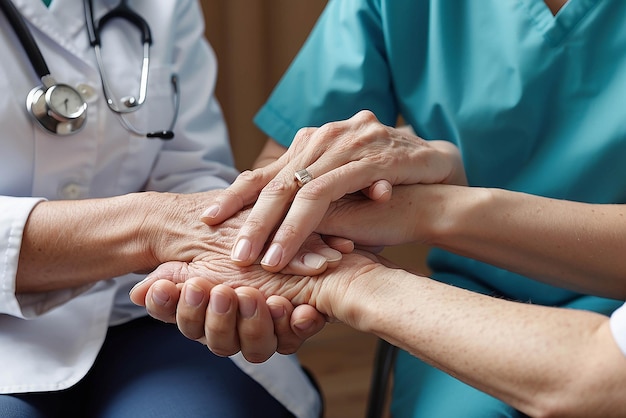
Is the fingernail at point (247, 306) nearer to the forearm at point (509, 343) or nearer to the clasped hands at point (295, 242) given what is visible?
the clasped hands at point (295, 242)

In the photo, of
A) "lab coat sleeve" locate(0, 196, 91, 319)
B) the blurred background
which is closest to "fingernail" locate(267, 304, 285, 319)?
"lab coat sleeve" locate(0, 196, 91, 319)

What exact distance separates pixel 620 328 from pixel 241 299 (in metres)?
0.42

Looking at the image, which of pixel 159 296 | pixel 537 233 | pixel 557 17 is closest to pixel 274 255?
pixel 159 296

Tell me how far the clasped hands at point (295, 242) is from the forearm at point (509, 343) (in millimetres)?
72

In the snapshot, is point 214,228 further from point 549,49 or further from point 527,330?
point 549,49

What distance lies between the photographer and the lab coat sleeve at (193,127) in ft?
3.99

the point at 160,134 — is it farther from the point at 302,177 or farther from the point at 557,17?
the point at 557,17

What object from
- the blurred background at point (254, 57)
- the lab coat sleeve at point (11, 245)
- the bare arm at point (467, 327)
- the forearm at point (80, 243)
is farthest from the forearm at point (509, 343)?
the blurred background at point (254, 57)

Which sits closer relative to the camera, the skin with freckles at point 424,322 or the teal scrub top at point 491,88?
the skin with freckles at point 424,322

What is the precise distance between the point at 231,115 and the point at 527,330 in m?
1.18

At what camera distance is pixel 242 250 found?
3.04ft

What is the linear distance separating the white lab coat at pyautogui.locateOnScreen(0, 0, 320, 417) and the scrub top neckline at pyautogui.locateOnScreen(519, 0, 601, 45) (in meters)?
0.54

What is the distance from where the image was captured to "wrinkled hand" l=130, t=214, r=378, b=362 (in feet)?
2.94

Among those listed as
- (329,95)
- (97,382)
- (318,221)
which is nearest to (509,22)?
(329,95)
